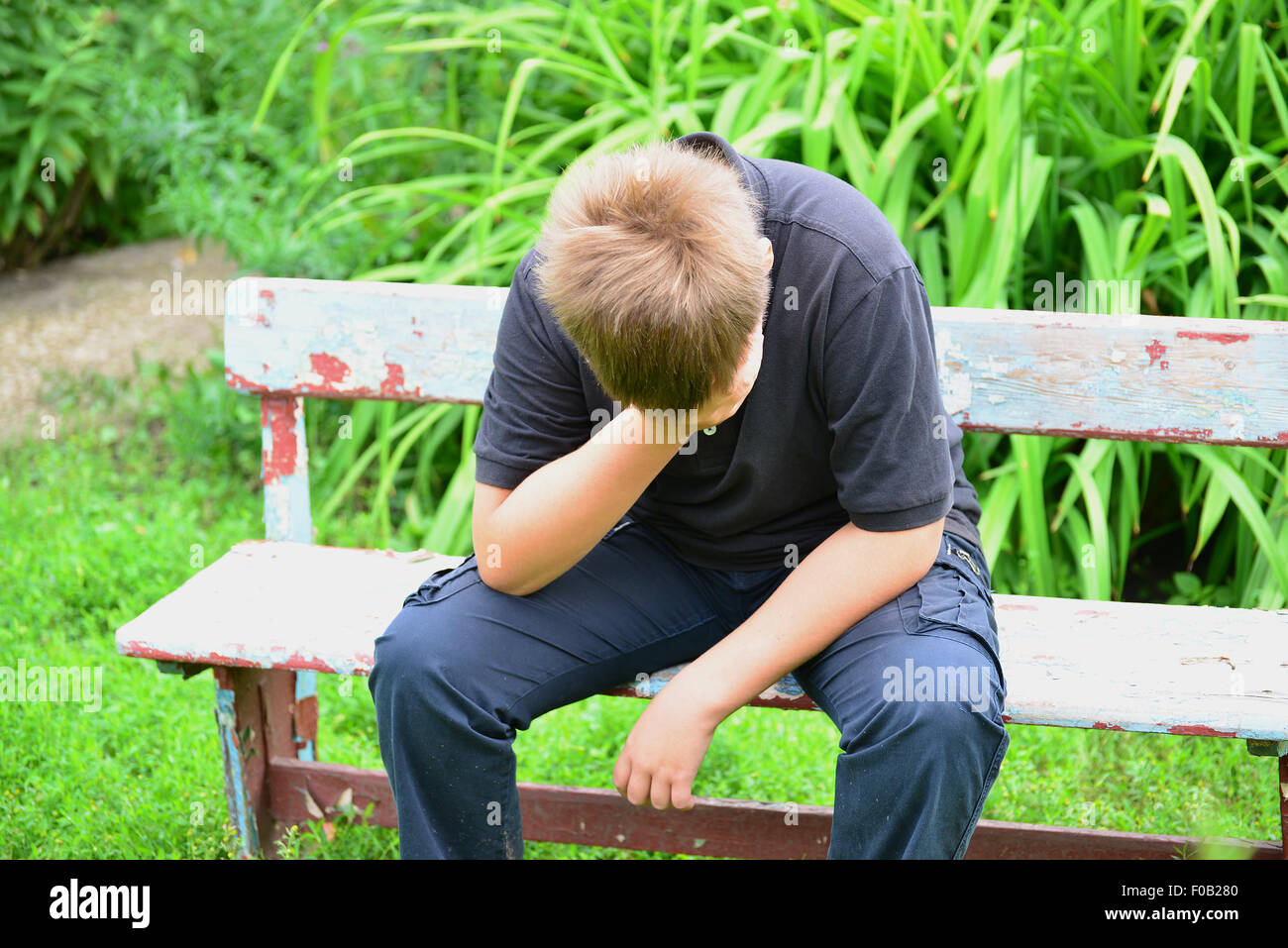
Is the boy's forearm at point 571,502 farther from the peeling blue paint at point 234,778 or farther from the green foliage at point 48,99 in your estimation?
the green foliage at point 48,99

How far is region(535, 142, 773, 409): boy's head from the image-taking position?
4.30 feet

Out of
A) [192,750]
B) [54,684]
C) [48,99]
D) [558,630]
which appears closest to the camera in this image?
[558,630]

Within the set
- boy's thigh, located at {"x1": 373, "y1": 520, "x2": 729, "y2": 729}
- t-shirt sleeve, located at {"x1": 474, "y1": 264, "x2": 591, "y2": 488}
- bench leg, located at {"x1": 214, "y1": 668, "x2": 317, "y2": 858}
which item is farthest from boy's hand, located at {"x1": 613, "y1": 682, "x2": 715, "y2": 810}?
bench leg, located at {"x1": 214, "y1": 668, "x2": 317, "y2": 858}

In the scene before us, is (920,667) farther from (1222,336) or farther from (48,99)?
(48,99)

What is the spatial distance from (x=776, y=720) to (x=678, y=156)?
1435 millimetres

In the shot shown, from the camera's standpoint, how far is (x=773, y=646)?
61.7 inches

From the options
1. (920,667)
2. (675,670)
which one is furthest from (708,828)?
(920,667)

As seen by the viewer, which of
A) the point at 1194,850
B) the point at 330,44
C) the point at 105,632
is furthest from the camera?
the point at 330,44

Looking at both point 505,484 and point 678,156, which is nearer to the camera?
point 678,156

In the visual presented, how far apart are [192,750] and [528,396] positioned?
1180mm

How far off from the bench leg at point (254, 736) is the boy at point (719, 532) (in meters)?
0.46
